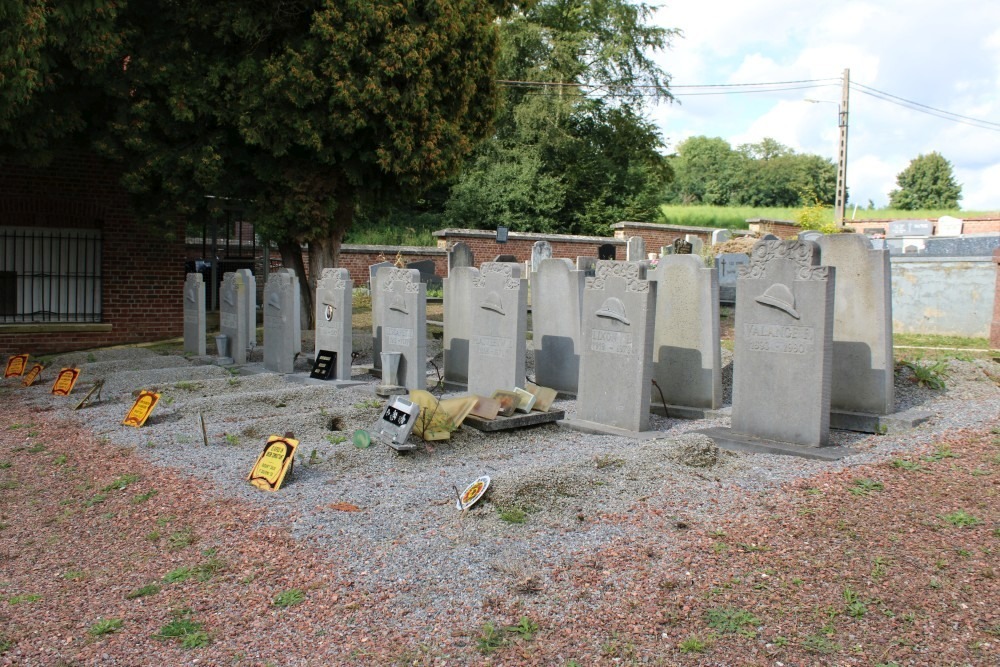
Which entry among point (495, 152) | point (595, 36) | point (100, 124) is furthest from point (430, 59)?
point (595, 36)

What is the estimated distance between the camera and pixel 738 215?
54.2m

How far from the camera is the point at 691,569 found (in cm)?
424

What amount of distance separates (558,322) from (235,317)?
5400mm

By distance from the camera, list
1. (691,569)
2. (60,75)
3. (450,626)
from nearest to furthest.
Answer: (450,626) < (691,569) < (60,75)

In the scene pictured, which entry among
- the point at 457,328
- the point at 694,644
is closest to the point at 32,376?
the point at 457,328

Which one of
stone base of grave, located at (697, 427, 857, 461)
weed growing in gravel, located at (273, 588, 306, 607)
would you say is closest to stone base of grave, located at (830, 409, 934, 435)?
stone base of grave, located at (697, 427, 857, 461)

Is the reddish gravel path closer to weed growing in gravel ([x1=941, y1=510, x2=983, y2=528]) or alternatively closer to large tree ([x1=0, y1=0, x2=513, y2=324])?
weed growing in gravel ([x1=941, y1=510, x2=983, y2=528])

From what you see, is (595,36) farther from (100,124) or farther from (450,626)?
(450,626)

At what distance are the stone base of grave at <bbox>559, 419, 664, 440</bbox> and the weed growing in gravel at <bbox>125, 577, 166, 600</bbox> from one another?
4.21 meters

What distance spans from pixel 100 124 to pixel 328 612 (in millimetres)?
11396

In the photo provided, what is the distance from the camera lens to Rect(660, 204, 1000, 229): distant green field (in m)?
46.6

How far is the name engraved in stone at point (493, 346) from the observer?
8.86m

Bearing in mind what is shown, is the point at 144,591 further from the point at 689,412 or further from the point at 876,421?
the point at 876,421

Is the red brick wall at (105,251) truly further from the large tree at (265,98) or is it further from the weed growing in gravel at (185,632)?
the weed growing in gravel at (185,632)
